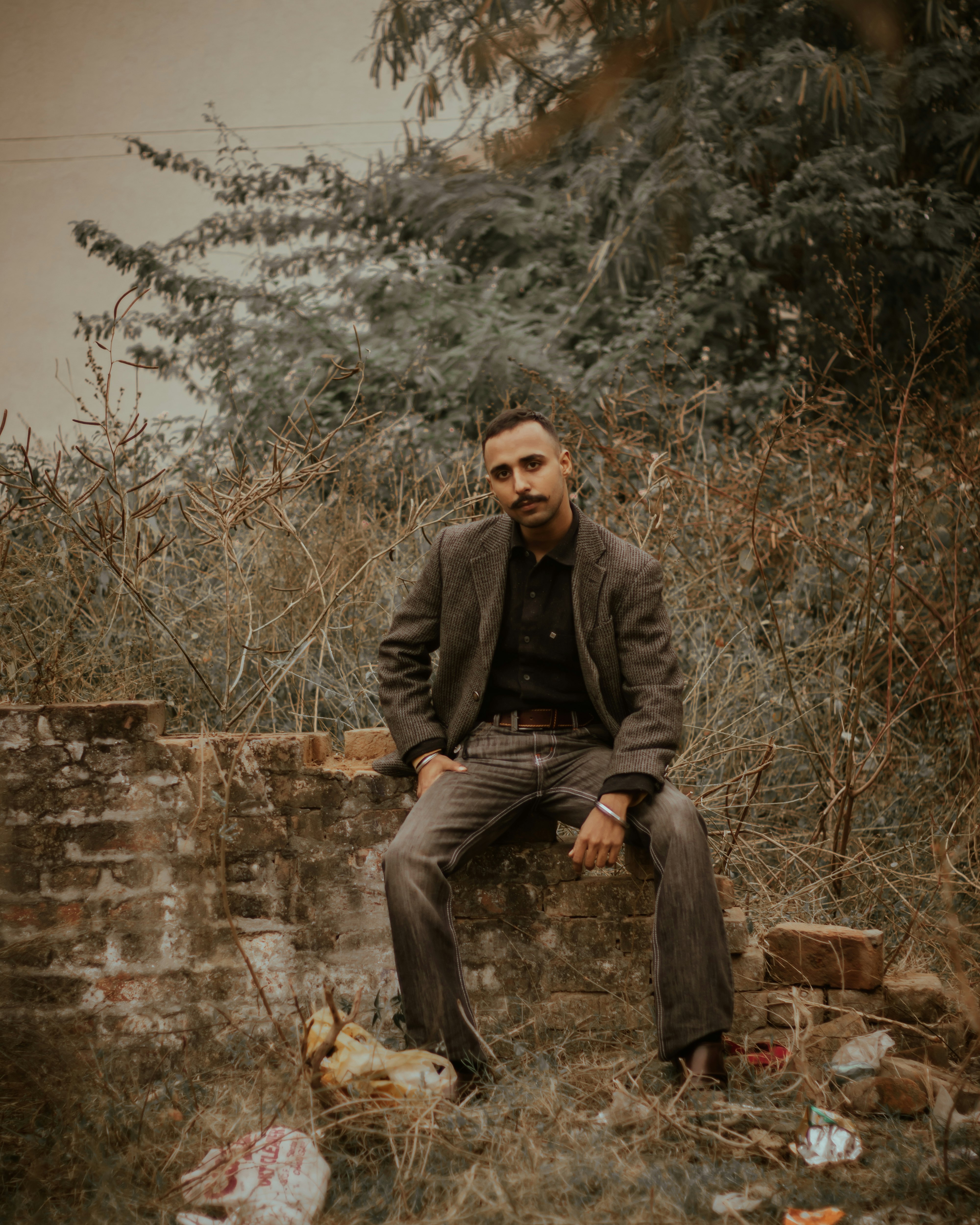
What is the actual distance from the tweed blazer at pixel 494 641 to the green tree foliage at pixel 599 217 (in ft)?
16.3

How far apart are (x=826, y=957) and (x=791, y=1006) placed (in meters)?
0.21

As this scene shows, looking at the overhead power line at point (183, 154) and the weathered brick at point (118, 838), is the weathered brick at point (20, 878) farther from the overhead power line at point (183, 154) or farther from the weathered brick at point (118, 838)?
the overhead power line at point (183, 154)

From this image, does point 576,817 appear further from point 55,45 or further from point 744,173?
point 744,173

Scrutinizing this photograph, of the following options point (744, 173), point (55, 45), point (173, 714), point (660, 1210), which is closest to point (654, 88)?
point (744, 173)

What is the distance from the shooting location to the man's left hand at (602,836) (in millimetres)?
2680

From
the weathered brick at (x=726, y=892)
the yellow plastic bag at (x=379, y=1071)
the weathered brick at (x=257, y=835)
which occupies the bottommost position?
the yellow plastic bag at (x=379, y=1071)

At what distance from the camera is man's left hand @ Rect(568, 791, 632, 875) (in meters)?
2.68

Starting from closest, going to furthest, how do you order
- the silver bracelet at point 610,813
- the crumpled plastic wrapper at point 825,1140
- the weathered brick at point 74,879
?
1. the crumpled plastic wrapper at point 825,1140
2. the silver bracelet at point 610,813
3. the weathered brick at point 74,879

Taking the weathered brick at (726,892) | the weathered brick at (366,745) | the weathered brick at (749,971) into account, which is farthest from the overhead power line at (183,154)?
the weathered brick at (749,971)

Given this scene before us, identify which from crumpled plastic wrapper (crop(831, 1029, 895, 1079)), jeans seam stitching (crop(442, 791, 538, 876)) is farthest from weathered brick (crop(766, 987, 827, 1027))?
→ jeans seam stitching (crop(442, 791, 538, 876))

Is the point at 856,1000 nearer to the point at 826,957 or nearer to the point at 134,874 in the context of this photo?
the point at 826,957

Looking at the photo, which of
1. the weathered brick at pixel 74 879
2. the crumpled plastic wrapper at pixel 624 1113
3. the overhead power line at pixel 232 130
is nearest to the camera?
the crumpled plastic wrapper at pixel 624 1113

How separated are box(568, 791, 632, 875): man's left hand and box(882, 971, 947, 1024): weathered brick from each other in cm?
120

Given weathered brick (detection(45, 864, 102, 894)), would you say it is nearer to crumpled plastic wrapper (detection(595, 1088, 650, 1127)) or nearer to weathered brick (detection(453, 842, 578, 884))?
weathered brick (detection(453, 842, 578, 884))
